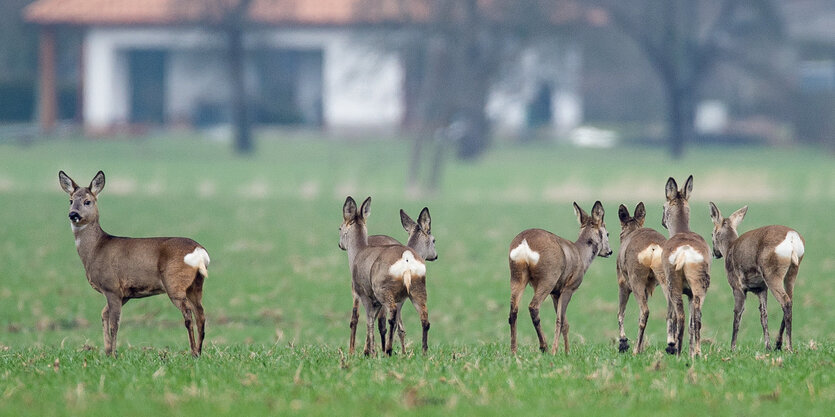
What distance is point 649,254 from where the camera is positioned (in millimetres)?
11812

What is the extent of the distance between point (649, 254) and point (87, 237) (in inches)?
201

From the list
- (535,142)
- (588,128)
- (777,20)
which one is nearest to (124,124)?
(535,142)

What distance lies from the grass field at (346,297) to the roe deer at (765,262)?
17.3 inches

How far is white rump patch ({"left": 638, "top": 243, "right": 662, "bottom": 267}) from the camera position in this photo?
1176 centimetres

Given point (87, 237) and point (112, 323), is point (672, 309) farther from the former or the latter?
point (87, 237)

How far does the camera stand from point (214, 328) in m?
19.2

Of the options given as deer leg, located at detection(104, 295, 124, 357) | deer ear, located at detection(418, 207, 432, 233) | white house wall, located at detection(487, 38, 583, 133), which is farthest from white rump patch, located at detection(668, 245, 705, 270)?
white house wall, located at detection(487, 38, 583, 133)

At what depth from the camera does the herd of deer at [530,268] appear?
1134 cm

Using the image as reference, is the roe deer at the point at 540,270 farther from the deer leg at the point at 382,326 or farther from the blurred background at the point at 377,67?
the blurred background at the point at 377,67

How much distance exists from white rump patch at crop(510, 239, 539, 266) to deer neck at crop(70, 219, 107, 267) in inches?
150

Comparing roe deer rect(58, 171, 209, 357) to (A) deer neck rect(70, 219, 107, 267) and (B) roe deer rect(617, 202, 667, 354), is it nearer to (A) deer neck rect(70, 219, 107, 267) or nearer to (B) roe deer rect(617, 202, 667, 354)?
(A) deer neck rect(70, 219, 107, 267)

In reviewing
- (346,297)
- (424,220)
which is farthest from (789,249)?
(346,297)

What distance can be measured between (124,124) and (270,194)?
845 inches

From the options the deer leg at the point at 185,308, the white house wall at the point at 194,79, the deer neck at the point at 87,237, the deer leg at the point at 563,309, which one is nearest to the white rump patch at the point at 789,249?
the deer leg at the point at 563,309
